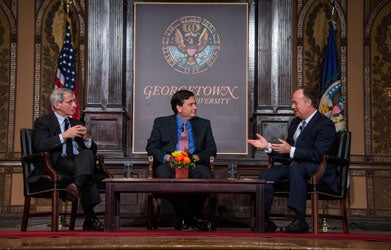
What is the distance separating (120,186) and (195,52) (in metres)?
3.07

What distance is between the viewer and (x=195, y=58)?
7719 mm

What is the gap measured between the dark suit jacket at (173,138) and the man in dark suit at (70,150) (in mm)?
583

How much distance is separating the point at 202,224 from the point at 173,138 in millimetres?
892

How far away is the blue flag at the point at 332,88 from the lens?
23.9 feet

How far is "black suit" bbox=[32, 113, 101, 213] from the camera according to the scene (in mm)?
5449

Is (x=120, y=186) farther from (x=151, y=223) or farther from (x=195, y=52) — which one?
(x=195, y=52)

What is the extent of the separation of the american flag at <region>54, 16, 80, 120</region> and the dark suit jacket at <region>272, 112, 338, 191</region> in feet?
9.26

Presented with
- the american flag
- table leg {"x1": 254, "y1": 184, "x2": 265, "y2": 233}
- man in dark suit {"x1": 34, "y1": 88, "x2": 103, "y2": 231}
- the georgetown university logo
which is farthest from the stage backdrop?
table leg {"x1": 254, "y1": 184, "x2": 265, "y2": 233}

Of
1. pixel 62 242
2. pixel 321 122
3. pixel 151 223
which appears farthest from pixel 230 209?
pixel 62 242

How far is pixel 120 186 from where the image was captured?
501 centimetres

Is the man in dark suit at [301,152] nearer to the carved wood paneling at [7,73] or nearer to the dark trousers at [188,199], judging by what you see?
the dark trousers at [188,199]

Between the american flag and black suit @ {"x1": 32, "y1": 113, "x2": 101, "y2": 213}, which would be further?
the american flag

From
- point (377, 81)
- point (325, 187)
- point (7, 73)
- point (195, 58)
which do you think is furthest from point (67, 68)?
point (377, 81)

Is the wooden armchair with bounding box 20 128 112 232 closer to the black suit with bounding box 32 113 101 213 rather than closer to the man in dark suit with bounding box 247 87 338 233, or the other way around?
the black suit with bounding box 32 113 101 213
